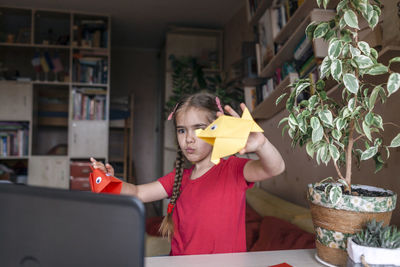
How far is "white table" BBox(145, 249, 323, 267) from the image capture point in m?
0.75

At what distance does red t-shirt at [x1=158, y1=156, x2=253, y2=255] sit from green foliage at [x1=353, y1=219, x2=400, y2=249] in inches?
15.5

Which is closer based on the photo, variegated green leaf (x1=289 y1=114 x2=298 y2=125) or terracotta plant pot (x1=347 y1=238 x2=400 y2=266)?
terracotta plant pot (x1=347 y1=238 x2=400 y2=266)

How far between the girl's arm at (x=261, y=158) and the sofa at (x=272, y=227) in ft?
1.78

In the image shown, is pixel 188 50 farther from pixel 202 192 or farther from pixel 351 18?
pixel 351 18

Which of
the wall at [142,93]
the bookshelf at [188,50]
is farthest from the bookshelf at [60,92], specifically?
the wall at [142,93]

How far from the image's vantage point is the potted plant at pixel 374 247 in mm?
605

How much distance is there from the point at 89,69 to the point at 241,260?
11.7 ft

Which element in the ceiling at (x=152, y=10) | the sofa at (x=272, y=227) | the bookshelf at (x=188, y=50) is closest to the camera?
the sofa at (x=272, y=227)

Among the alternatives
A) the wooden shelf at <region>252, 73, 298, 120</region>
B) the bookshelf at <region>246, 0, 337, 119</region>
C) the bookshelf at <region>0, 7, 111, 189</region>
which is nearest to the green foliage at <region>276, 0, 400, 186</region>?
the bookshelf at <region>246, 0, 337, 119</region>

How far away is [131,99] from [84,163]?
1243mm

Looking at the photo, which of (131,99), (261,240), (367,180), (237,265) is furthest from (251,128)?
(131,99)

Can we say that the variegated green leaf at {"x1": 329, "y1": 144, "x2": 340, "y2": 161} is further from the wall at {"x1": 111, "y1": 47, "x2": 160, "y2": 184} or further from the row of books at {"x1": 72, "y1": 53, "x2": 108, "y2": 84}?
the wall at {"x1": 111, "y1": 47, "x2": 160, "y2": 184}

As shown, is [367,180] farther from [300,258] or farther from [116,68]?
[116,68]

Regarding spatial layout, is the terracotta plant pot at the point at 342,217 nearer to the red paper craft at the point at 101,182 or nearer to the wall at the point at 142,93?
the red paper craft at the point at 101,182
